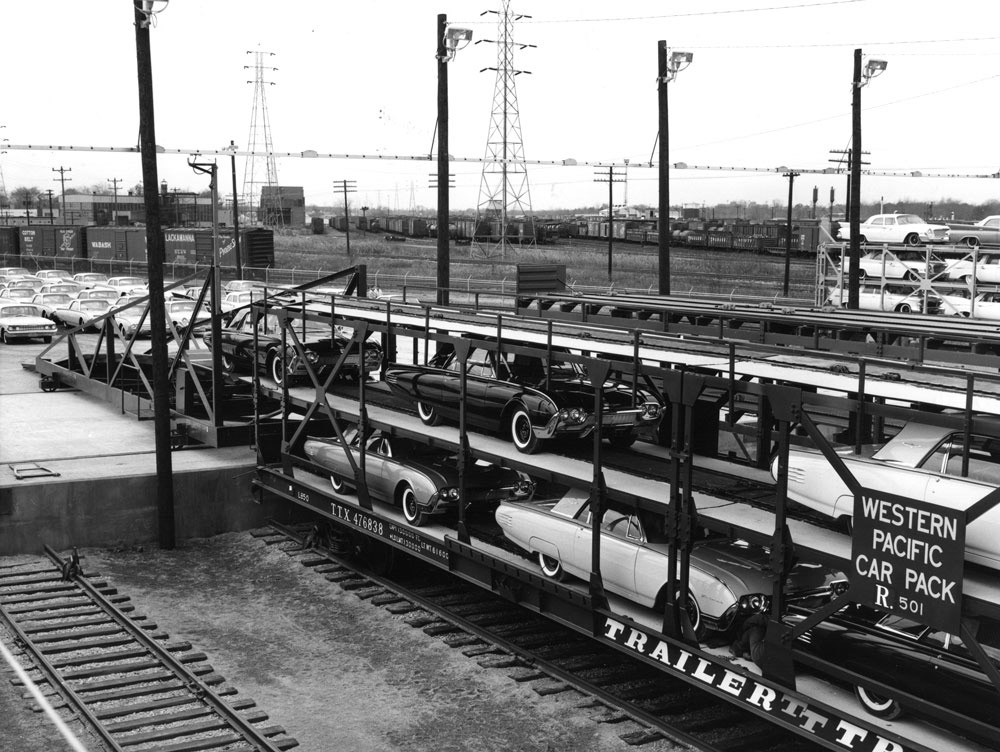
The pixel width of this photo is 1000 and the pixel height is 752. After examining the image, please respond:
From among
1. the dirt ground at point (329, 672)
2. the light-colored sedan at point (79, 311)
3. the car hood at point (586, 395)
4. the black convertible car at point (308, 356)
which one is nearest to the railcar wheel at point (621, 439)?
the car hood at point (586, 395)

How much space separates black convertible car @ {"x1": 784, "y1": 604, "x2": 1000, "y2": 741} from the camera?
7512 mm

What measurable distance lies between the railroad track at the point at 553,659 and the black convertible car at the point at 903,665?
1.42 meters

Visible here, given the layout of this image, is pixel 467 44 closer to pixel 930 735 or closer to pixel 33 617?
pixel 33 617

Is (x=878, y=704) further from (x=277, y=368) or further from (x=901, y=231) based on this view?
(x=901, y=231)

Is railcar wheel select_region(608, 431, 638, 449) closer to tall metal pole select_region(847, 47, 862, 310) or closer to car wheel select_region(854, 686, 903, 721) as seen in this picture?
car wheel select_region(854, 686, 903, 721)

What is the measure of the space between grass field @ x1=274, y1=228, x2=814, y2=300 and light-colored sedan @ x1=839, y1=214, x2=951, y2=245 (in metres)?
6.44

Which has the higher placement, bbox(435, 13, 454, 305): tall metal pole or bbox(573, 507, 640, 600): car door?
bbox(435, 13, 454, 305): tall metal pole

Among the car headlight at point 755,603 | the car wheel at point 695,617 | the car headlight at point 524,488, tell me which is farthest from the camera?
the car headlight at point 524,488

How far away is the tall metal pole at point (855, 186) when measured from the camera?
25.7 m

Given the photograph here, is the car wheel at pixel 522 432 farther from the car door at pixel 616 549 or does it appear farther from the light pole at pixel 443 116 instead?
the light pole at pixel 443 116

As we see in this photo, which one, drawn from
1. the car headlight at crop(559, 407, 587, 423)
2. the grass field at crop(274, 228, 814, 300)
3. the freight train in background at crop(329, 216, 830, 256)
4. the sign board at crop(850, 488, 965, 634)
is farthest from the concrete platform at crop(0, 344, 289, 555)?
the freight train in background at crop(329, 216, 830, 256)

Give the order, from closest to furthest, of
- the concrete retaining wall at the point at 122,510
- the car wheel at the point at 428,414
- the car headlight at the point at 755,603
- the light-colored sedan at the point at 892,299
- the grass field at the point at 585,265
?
the car headlight at the point at 755,603 < the car wheel at the point at 428,414 < the concrete retaining wall at the point at 122,510 < the light-colored sedan at the point at 892,299 < the grass field at the point at 585,265

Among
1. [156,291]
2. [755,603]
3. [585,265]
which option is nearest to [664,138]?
[156,291]

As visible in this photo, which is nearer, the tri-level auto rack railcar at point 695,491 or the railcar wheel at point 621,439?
the tri-level auto rack railcar at point 695,491
